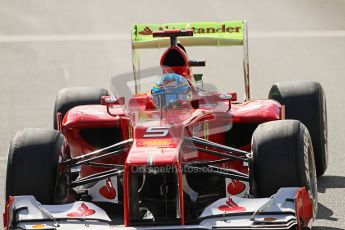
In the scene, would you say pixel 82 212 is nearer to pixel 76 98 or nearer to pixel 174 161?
pixel 174 161

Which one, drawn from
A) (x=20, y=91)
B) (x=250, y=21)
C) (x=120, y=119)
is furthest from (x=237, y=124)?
(x=250, y=21)

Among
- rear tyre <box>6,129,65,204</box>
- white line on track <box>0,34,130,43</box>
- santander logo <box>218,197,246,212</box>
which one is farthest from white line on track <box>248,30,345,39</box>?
santander logo <box>218,197,246,212</box>

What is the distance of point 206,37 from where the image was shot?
1350cm

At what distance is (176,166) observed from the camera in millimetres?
9789

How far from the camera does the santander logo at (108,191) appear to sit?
1141cm

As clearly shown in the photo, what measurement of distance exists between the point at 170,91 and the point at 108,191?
116cm

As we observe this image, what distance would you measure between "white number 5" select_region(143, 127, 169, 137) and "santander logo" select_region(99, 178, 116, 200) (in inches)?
41.2

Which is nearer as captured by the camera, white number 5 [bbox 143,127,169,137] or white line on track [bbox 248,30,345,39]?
white number 5 [bbox 143,127,169,137]

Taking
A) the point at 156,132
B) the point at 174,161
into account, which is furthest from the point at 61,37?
the point at 174,161

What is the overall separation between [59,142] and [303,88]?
3371 mm

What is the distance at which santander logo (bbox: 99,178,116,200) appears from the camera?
37.4 feet

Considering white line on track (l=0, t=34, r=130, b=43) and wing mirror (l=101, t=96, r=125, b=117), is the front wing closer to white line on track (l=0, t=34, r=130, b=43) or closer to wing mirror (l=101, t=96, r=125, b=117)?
wing mirror (l=101, t=96, r=125, b=117)

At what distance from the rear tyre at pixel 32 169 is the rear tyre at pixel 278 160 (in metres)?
1.79

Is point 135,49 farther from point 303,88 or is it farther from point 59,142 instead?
point 59,142
